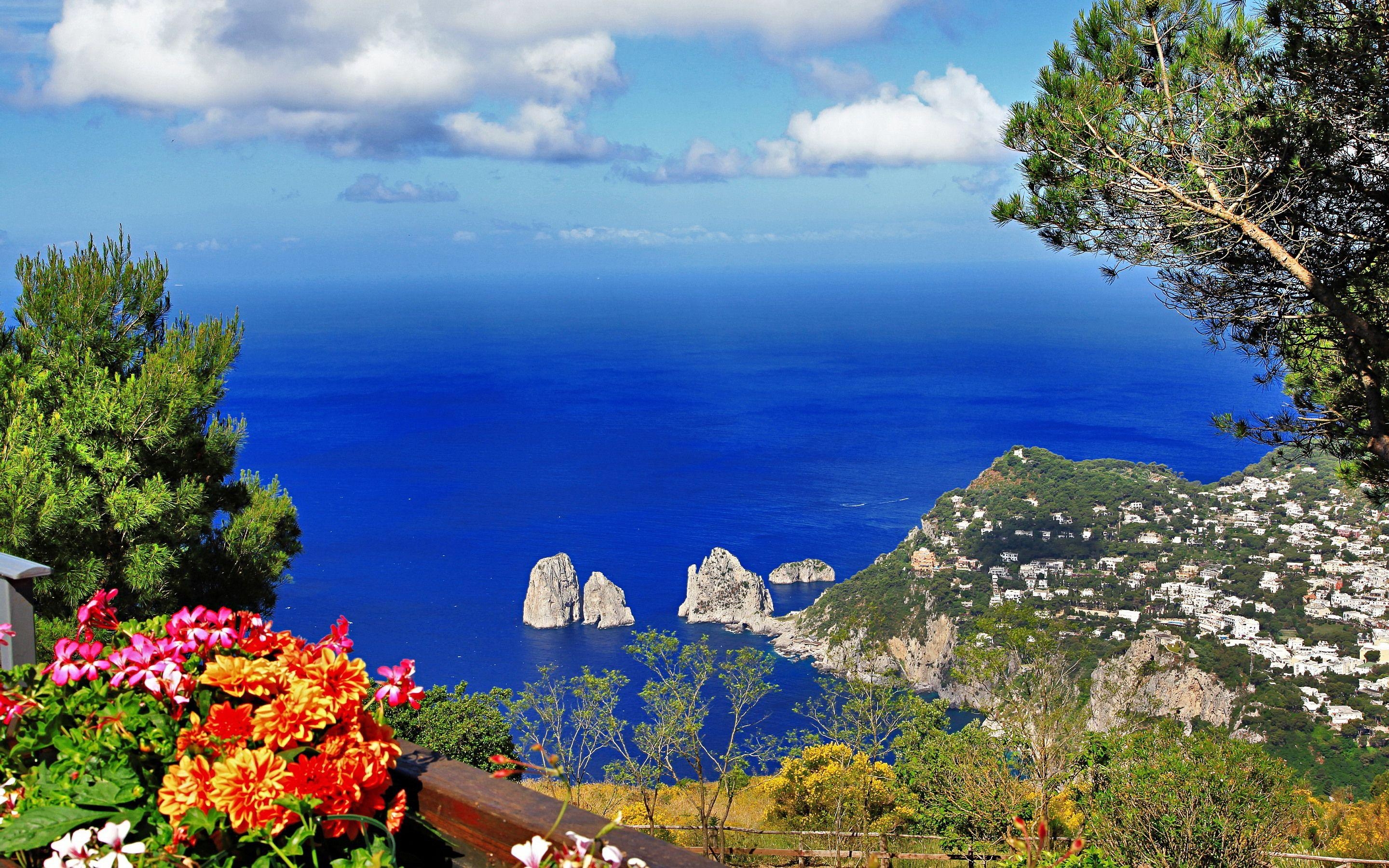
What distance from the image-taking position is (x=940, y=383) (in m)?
90.1

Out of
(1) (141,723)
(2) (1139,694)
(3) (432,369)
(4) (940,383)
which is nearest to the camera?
(1) (141,723)

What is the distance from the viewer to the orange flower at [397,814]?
1.47 m

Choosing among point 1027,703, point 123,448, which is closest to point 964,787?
point 1027,703

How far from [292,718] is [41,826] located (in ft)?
1.34

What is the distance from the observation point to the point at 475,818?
5.13 feet

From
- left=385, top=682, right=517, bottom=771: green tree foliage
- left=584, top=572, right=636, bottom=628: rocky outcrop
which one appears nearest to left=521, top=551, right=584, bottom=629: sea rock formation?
left=584, top=572, right=636, bottom=628: rocky outcrop

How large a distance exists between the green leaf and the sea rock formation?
128 ft

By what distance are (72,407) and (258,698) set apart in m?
6.02

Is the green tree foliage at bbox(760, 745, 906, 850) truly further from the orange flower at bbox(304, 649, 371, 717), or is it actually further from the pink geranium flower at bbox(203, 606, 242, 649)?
the orange flower at bbox(304, 649, 371, 717)

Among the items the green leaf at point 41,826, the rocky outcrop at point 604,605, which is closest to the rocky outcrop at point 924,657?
the rocky outcrop at point 604,605

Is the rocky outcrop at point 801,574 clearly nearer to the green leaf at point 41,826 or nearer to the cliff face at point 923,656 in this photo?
the cliff face at point 923,656

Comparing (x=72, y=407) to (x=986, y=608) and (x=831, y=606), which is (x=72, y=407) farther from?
(x=831, y=606)

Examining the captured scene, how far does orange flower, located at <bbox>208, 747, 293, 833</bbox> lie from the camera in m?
1.31

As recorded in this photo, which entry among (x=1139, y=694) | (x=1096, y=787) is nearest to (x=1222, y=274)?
(x=1096, y=787)
